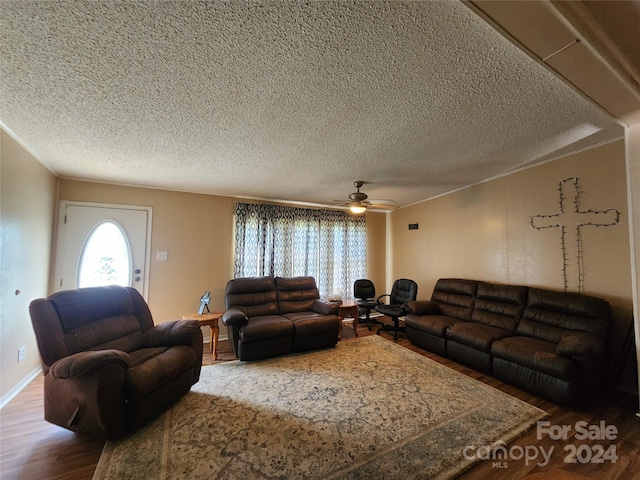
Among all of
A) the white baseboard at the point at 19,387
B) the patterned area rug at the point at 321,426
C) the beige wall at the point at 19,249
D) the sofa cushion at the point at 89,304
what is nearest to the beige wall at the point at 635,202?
the patterned area rug at the point at 321,426

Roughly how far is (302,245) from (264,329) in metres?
2.04

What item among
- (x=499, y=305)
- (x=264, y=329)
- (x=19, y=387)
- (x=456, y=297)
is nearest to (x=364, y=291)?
(x=456, y=297)

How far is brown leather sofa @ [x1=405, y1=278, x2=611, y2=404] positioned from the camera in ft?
7.42

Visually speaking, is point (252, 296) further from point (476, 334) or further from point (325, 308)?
point (476, 334)

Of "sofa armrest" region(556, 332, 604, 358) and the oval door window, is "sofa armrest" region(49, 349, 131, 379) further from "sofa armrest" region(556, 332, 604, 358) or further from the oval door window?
"sofa armrest" region(556, 332, 604, 358)

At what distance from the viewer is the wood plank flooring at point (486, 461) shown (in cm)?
158

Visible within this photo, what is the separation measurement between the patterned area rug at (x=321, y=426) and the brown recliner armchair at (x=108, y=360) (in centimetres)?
23

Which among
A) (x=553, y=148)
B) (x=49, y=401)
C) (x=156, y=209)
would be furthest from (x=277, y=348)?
(x=553, y=148)

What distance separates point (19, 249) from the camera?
241 cm

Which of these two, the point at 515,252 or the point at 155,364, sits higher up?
the point at 515,252

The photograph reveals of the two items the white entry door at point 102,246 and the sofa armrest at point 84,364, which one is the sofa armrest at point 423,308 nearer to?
the sofa armrest at point 84,364

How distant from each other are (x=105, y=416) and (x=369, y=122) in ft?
9.93

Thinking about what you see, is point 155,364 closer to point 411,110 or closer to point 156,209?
point 156,209

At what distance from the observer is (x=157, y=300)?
12.5 ft
